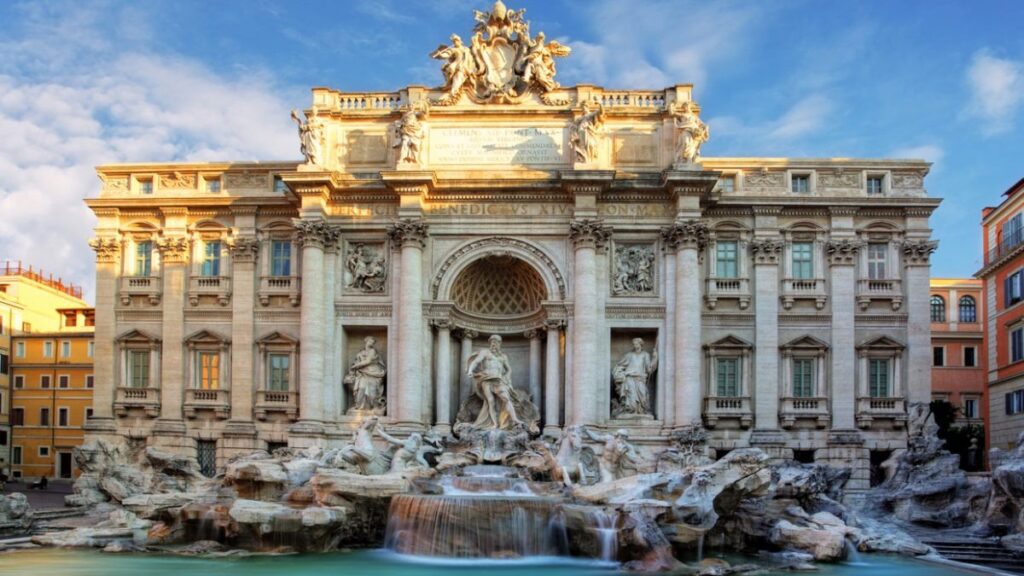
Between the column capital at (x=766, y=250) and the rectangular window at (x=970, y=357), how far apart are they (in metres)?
26.5

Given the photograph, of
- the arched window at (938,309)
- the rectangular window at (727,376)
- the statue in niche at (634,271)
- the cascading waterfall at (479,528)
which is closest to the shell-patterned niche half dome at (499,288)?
the statue in niche at (634,271)

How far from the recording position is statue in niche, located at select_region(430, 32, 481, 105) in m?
32.1

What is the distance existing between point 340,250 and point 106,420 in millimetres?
10206

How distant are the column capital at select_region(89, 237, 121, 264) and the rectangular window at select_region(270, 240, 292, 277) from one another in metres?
5.67

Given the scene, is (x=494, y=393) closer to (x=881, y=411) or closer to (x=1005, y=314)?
(x=881, y=411)

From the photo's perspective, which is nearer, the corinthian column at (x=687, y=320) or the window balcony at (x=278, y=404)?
the corinthian column at (x=687, y=320)

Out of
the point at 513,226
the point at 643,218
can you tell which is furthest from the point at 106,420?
the point at 643,218

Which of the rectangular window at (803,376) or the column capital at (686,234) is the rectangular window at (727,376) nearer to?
the rectangular window at (803,376)

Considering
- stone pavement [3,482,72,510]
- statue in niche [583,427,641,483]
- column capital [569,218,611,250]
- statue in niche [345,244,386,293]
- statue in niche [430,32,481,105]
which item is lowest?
stone pavement [3,482,72,510]

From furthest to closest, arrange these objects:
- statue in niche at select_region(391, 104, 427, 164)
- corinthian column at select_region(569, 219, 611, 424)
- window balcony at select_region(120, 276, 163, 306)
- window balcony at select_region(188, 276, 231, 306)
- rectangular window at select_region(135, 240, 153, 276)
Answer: rectangular window at select_region(135, 240, 153, 276) < window balcony at select_region(120, 276, 163, 306) < window balcony at select_region(188, 276, 231, 306) < statue in niche at select_region(391, 104, 427, 164) < corinthian column at select_region(569, 219, 611, 424)

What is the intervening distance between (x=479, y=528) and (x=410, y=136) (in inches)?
560

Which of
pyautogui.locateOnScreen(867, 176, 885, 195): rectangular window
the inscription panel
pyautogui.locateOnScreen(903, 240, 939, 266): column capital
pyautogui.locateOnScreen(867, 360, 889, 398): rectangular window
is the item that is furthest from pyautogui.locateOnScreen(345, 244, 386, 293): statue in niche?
pyautogui.locateOnScreen(903, 240, 939, 266): column capital

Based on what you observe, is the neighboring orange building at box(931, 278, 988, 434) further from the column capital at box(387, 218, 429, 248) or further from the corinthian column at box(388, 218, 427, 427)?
the column capital at box(387, 218, 429, 248)

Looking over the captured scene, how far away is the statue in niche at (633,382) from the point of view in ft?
101
